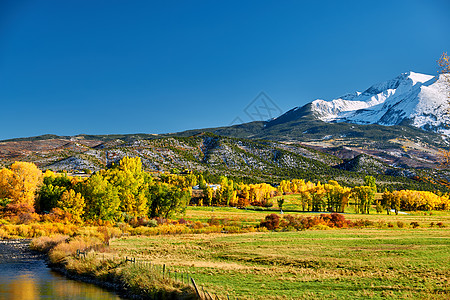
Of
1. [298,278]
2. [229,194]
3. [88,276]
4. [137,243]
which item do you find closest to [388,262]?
[298,278]

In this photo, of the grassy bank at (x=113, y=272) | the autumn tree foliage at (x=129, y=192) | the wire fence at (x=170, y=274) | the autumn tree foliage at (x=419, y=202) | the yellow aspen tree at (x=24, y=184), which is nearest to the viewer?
the wire fence at (x=170, y=274)

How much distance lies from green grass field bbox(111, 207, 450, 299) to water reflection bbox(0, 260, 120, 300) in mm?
6866

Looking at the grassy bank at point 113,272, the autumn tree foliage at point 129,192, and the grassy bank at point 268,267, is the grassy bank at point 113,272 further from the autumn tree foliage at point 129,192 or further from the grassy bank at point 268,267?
the autumn tree foliage at point 129,192

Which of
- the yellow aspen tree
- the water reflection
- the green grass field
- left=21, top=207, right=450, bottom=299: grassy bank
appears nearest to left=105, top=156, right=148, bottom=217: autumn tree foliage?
the yellow aspen tree

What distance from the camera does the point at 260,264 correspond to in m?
33.4

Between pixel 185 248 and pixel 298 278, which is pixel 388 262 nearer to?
pixel 298 278

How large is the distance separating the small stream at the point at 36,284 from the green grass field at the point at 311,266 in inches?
273

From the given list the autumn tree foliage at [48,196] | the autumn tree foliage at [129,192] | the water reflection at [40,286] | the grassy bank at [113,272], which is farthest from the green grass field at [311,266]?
the autumn tree foliage at [48,196]

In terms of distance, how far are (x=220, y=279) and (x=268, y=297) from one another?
6.37 metres

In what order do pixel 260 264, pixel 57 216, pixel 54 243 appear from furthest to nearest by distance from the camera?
pixel 57 216
pixel 54 243
pixel 260 264

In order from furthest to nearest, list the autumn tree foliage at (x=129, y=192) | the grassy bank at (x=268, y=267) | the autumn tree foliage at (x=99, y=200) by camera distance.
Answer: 1. the autumn tree foliage at (x=129, y=192)
2. the autumn tree foliage at (x=99, y=200)
3. the grassy bank at (x=268, y=267)

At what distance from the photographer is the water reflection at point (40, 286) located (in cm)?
2620

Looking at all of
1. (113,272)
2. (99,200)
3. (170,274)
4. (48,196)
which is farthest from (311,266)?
(48,196)

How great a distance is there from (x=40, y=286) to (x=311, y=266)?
22582mm
